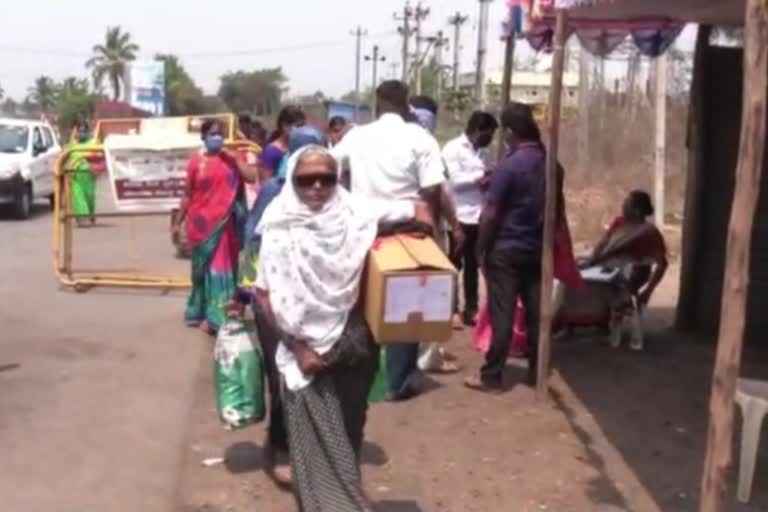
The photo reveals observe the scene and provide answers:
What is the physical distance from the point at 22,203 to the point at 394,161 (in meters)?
16.1

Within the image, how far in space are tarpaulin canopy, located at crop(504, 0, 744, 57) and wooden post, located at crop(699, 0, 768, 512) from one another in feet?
8.79

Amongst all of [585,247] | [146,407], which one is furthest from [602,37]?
[585,247]

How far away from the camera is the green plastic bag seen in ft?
20.8

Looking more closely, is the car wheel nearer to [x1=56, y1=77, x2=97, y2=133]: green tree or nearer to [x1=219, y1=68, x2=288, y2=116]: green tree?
[x1=56, y1=77, x2=97, y2=133]: green tree

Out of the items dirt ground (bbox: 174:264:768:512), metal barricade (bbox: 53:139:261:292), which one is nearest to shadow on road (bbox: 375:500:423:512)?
dirt ground (bbox: 174:264:768:512)

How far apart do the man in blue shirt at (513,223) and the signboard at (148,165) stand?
491 cm

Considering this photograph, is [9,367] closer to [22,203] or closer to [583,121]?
[22,203]

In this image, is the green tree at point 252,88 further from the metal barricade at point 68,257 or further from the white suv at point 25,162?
the metal barricade at point 68,257

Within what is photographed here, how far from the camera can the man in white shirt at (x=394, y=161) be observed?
23.2 feet

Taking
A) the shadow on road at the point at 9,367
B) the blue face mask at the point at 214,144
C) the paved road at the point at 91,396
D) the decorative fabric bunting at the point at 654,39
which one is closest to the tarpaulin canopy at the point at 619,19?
the decorative fabric bunting at the point at 654,39

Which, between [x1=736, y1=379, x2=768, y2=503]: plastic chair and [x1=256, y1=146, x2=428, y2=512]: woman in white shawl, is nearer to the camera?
[x1=256, y1=146, x2=428, y2=512]: woman in white shawl

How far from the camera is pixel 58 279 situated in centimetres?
1305

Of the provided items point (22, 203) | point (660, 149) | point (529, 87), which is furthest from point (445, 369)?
point (529, 87)

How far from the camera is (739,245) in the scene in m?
4.13
